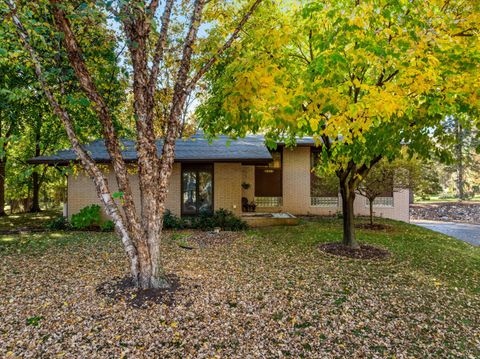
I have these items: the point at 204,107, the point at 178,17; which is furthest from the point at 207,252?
the point at 178,17

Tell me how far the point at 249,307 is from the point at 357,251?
4.58 meters

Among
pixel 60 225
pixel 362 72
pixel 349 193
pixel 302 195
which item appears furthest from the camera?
pixel 302 195

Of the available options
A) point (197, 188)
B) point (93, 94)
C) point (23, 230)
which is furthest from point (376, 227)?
point (23, 230)

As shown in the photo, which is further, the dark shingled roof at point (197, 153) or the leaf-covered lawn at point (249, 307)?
the dark shingled roof at point (197, 153)

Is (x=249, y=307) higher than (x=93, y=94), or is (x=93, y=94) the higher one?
(x=93, y=94)

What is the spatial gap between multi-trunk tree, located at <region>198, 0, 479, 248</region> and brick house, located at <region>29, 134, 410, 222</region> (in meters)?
3.79

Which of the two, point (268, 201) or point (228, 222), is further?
point (268, 201)

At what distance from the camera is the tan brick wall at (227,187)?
12.7 meters

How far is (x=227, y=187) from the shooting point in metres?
12.7

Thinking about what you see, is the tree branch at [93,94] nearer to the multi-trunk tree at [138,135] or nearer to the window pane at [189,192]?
the multi-trunk tree at [138,135]

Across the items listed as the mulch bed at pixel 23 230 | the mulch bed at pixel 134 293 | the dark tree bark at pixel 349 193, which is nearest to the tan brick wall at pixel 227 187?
the dark tree bark at pixel 349 193

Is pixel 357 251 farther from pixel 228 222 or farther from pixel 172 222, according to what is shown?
pixel 172 222

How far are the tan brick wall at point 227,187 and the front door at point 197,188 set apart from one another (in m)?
0.28

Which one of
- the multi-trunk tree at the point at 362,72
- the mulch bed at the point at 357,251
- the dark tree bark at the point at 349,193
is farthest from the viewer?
the dark tree bark at the point at 349,193
